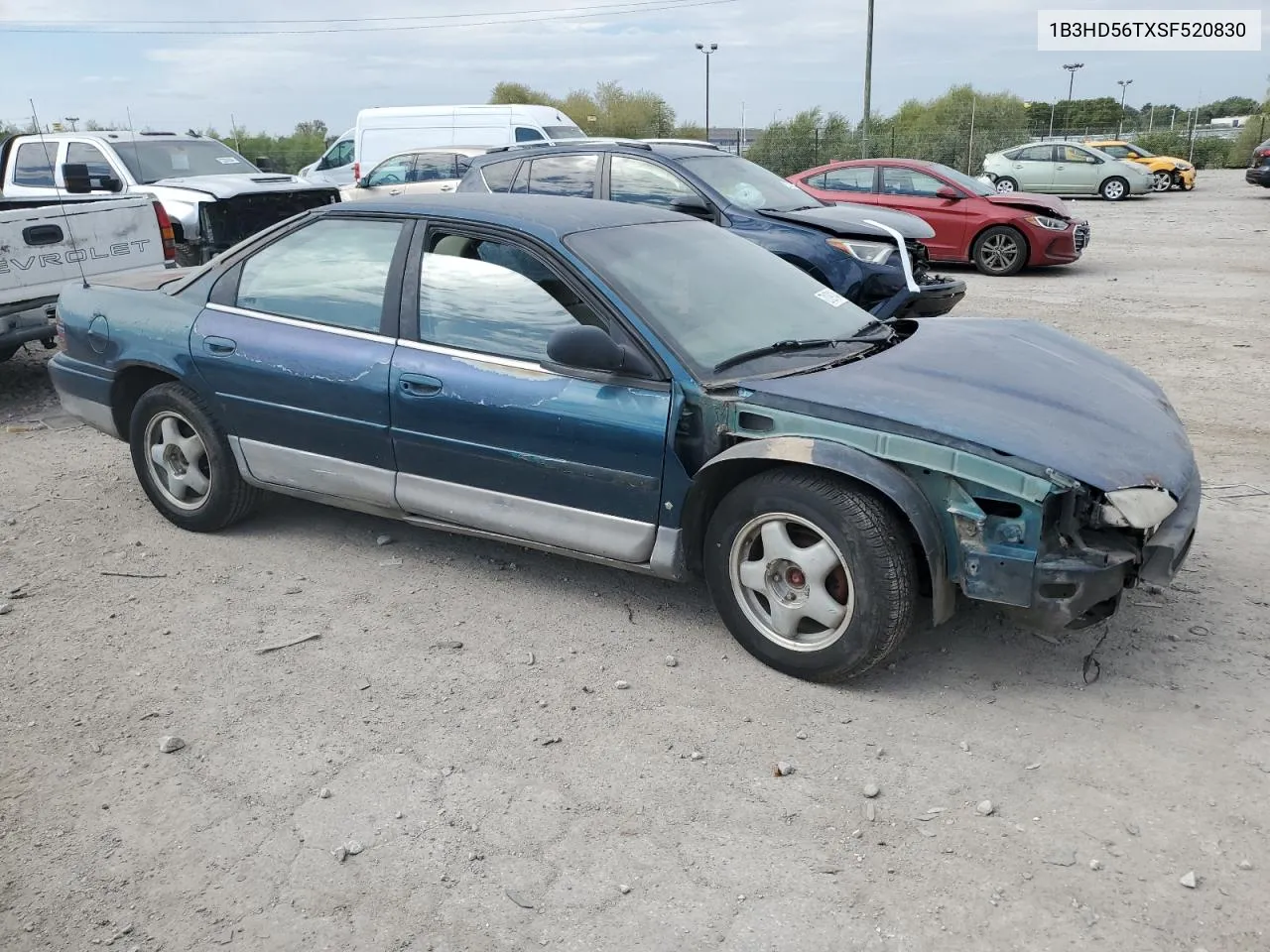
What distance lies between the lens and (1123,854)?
282cm

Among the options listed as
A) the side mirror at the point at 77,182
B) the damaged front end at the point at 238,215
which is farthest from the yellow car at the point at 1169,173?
the side mirror at the point at 77,182

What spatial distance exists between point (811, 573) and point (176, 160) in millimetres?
11174

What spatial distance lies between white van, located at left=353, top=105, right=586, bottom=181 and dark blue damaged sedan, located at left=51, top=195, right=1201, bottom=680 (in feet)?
39.4

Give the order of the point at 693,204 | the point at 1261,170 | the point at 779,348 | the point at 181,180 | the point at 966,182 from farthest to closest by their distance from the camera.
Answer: the point at 1261,170, the point at 966,182, the point at 181,180, the point at 693,204, the point at 779,348

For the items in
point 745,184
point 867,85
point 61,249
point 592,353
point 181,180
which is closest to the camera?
point 592,353

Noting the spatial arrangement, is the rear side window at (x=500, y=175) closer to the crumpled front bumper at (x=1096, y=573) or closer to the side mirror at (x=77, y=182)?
the side mirror at (x=77, y=182)

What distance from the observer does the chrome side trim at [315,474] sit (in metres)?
4.54

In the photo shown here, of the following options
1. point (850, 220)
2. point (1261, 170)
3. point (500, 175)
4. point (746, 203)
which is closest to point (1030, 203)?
point (850, 220)

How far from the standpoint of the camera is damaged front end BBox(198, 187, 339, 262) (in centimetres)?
1061

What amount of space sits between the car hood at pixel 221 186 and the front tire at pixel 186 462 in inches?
242

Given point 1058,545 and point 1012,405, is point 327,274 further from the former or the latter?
point 1058,545

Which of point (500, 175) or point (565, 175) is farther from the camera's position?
point (500, 175)

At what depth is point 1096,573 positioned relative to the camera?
3.28 m

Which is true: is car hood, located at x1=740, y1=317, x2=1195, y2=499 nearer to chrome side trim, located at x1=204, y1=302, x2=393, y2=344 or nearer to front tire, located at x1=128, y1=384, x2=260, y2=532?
chrome side trim, located at x1=204, y1=302, x2=393, y2=344
